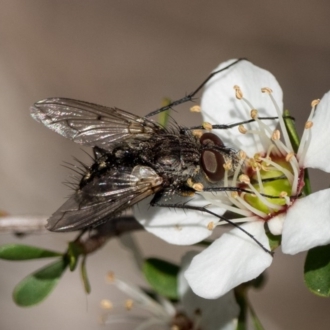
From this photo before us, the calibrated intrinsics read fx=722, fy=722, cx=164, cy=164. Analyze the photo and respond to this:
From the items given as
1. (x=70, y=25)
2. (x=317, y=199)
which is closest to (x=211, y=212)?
(x=317, y=199)

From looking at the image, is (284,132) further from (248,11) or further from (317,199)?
(248,11)

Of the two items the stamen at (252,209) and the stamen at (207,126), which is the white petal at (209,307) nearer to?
the stamen at (252,209)

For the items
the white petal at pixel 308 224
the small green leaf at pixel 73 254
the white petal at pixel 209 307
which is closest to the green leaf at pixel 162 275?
the white petal at pixel 209 307

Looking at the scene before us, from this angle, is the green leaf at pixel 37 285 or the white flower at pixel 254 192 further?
the green leaf at pixel 37 285

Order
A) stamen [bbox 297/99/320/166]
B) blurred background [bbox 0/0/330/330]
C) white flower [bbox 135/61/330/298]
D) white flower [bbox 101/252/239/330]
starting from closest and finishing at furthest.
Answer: white flower [bbox 135/61/330/298] → stamen [bbox 297/99/320/166] → white flower [bbox 101/252/239/330] → blurred background [bbox 0/0/330/330]

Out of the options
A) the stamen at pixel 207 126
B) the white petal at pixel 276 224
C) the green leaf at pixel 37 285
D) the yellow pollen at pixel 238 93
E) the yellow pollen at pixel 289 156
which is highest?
the yellow pollen at pixel 238 93

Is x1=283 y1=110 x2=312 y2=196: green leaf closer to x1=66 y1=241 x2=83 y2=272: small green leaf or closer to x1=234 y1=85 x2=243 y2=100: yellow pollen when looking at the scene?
x1=234 y1=85 x2=243 y2=100: yellow pollen

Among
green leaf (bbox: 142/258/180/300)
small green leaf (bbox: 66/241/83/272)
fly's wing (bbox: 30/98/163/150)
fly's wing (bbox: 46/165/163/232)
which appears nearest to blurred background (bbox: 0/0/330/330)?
green leaf (bbox: 142/258/180/300)

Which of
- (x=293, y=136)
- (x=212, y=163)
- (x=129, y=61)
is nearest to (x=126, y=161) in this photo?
(x=212, y=163)
